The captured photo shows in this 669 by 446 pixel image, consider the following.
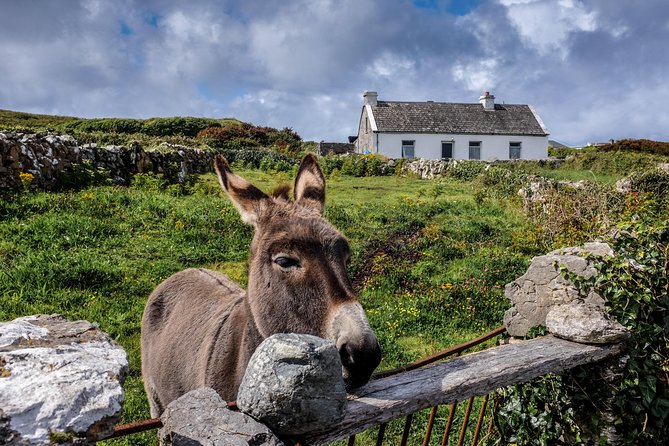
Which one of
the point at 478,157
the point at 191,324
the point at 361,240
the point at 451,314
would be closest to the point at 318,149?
the point at 478,157

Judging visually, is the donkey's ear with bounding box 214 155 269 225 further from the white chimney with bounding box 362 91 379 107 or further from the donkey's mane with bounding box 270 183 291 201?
the white chimney with bounding box 362 91 379 107

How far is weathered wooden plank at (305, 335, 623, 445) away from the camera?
2.05m

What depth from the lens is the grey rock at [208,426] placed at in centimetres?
169

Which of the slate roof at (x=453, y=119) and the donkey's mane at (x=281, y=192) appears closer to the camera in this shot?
the donkey's mane at (x=281, y=192)

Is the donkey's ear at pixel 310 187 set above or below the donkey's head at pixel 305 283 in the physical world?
above

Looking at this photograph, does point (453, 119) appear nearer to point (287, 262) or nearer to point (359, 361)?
point (287, 262)

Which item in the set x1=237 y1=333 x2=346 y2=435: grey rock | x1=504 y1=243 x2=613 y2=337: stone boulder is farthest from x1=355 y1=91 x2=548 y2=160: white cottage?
x1=237 y1=333 x2=346 y2=435: grey rock

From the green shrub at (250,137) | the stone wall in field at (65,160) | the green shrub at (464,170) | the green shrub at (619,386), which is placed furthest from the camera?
the green shrub at (250,137)

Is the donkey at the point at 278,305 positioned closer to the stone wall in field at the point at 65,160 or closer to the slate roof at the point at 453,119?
the stone wall in field at the point at 65,160

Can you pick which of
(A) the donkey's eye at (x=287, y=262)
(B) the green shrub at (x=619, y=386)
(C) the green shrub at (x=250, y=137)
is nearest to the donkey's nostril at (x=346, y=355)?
(A) the donkey's eye at (x=287, y=262)

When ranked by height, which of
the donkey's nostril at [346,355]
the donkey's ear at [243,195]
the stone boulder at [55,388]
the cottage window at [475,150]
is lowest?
the donkey's nostril at [346,355]

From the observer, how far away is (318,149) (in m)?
41.8

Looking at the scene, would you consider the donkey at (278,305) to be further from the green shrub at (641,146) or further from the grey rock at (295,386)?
the green shrub at (641,146)

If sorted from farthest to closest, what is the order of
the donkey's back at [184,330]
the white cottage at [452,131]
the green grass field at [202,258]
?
the white cottage at [452,131] → the green grass field at [202,258] → the donkey's back at [184,330]
